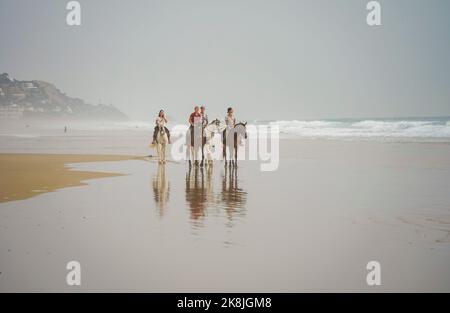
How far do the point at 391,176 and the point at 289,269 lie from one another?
1041 cm

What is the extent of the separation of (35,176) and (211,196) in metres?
6.99

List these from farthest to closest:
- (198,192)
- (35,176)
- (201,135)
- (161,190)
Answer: (201,135), (35,176), (161,190), (198,192)

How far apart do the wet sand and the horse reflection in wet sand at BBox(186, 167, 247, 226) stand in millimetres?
3205

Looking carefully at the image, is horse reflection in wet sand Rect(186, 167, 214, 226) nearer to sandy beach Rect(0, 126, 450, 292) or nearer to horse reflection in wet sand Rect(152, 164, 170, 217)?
sandy beach Rect(0, 126, 450, 292)

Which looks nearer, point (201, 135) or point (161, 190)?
point (161, 190)

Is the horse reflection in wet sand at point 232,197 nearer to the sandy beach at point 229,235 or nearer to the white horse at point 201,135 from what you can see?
the sandy beach at point 229,235

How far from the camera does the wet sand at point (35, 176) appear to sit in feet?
40.9

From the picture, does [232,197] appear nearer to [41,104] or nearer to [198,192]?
[198,192]

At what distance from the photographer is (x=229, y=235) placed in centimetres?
763

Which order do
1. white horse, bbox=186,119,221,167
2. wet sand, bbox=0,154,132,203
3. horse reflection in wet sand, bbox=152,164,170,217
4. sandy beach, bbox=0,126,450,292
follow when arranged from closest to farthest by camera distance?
sandy beach, bbox=0,126,450,292 → horse reflection in wet sand, bbox=152,164,170,217 → wet sand, bbox=0,154,132,203 → white horse, bbox=186,119,221,167

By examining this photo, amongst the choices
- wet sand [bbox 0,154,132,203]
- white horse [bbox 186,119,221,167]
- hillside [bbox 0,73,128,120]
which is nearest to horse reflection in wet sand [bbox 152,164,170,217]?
wet sand [bbox 0,154,132,203]

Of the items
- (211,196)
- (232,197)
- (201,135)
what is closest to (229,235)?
(232,197)

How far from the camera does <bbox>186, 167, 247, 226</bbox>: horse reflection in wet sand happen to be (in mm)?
9500

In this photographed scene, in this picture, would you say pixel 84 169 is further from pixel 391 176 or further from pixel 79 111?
pixel 79 111
